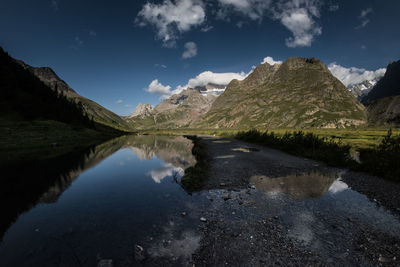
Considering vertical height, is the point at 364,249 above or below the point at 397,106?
below

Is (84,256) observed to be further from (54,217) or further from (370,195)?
(370,195)

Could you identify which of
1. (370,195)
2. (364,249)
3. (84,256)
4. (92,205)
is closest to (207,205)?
(84,256)

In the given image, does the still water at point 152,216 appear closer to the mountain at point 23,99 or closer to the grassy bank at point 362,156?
the grassy bank at point 362,156

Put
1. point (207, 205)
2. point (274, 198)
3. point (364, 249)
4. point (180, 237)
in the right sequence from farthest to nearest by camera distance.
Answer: point (274, 198)
point (207, 205)
point (180, 237)
point (364, 249)

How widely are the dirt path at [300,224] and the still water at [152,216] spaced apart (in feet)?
0.24

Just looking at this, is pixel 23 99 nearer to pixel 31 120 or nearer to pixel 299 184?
pixel 31 120

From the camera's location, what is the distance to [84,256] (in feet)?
23.8

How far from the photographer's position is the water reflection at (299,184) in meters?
13.7

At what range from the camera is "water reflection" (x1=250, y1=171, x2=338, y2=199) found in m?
13.7

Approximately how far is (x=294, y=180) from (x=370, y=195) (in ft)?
17.3

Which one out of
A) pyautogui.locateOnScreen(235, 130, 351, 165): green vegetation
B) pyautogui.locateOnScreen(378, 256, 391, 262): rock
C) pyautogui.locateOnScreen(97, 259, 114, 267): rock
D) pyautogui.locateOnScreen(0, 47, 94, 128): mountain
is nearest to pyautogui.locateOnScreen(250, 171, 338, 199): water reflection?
pyautogui.locateOnScreen(378, 256, 391, 262): rock

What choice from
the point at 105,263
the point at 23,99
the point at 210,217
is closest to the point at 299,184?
the point at 210,217

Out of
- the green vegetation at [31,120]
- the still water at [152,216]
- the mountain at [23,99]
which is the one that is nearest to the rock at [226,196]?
the still water at [152,216]

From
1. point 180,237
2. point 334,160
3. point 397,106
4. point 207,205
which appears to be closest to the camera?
point 180,237
